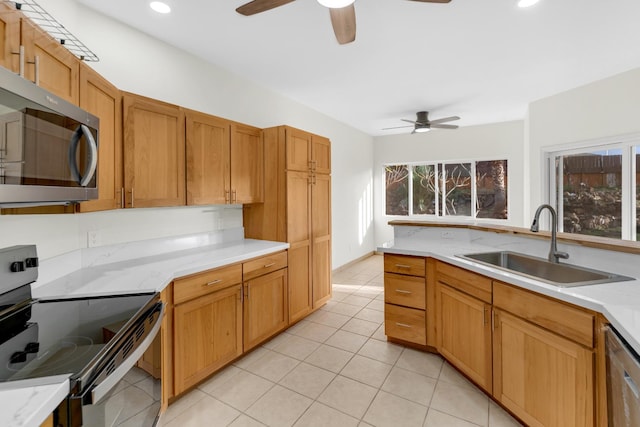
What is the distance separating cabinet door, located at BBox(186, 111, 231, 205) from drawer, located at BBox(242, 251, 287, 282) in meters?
0.63

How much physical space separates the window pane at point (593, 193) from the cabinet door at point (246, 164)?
4.32m

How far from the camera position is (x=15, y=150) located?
1.00 metres

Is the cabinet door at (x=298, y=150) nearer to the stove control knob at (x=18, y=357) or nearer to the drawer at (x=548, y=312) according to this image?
the drawer at (x=548, y=312)

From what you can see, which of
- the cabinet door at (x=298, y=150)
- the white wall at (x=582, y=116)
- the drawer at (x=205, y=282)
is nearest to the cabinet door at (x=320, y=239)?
the cabinet door at (x=298, y=150)

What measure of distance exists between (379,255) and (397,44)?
4769mm

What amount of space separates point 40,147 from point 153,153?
3.40ft

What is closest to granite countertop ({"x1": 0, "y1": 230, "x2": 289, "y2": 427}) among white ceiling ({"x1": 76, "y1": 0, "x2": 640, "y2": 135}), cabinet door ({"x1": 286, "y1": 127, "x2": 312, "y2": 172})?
cabinet door ({"x1": 286, "y1": 127, "x2": 312, "y2": 172})

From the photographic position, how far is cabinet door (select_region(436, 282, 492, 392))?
6.32 ft

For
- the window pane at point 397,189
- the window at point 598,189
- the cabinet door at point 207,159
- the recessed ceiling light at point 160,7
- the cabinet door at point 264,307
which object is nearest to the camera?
the recessed ceiling light at point 160,7

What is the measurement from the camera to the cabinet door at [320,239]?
3400mm

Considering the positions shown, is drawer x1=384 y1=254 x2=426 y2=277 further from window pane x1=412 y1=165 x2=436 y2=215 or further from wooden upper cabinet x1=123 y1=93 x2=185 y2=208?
window pane x1=412 y1=165 x2=436 y2=215

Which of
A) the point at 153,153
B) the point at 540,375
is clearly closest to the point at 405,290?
the point at 540,375

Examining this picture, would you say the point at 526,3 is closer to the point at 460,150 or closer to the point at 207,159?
the point at 207,159

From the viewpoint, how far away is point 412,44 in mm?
2689
